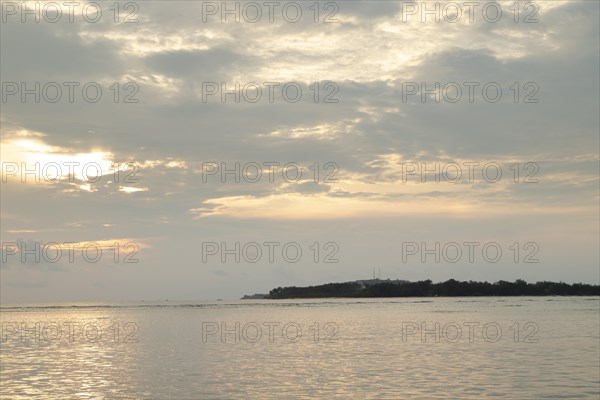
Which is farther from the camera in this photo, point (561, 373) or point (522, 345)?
point (522, 345)

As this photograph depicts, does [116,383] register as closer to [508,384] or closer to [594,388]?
[508,384]

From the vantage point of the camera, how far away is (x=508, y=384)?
41656mm

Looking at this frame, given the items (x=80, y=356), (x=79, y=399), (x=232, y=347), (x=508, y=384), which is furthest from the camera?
(x=232, y=347)

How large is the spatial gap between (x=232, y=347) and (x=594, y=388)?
131 ft

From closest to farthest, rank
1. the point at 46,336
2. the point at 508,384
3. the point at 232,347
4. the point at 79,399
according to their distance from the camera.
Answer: the point at 79,399 → the point at 508,384 → the point at 232,347 → the point at 46,336

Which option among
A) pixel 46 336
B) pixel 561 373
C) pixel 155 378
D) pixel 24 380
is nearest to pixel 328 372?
pixel 155 378

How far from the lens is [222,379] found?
150 ft

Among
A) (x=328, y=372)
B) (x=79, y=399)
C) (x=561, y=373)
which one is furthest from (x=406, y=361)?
(x=79, y=399)

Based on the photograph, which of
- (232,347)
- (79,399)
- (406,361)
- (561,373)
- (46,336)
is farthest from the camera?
(46,336)

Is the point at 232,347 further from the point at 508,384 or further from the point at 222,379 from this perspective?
the point at 508,384

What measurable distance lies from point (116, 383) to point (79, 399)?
21.5ft

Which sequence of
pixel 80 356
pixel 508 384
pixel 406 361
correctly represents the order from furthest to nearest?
1. pixel 80 356
2. pixel 406 361
3. pixel 508 384

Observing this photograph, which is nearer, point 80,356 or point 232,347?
point 80,356

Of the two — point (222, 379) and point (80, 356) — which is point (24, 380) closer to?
point (222, 379)
